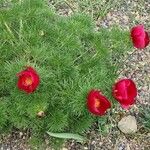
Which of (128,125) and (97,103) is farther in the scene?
(128,125)

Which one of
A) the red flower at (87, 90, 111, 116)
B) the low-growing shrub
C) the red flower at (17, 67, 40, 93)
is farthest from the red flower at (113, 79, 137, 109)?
the red flower at (17, 67, 40, 93)

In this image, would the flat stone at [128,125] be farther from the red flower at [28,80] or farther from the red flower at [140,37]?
the red flower at [28,80]

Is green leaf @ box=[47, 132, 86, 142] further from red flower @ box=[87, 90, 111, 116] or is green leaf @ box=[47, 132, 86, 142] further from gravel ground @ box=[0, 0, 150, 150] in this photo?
red flower @ box=[87, 90, 111, 116]

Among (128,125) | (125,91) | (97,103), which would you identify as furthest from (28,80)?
(128,125)

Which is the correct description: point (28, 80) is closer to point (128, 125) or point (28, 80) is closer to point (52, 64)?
point (52, 64)

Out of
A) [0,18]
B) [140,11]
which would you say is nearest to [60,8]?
[140,11]

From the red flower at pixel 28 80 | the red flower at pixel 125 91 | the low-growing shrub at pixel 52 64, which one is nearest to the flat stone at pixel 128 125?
the low-growing shrub at pixel 52 64
